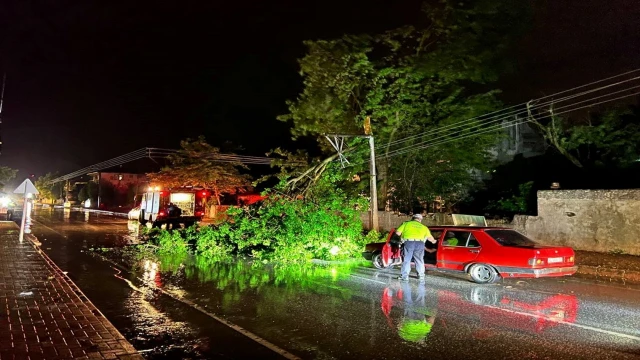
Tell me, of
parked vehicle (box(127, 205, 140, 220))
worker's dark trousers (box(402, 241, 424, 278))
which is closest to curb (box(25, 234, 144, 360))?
worker's dark trousers (box(402, 241, 424, 278))

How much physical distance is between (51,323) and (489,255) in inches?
328

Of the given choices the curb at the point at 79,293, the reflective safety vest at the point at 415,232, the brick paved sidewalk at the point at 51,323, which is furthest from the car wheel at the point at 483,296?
the brick paved sidewalk at the point at 51,323

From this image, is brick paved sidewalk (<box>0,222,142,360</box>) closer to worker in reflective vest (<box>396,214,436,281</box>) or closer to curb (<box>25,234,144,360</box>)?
curb (<box>25,234,144,360</box>)

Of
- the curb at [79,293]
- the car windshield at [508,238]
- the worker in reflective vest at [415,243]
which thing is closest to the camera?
the curb at [79,293]

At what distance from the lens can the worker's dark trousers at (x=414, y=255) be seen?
1096 cm

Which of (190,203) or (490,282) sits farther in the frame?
(190,203)

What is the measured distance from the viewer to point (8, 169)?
60.0 meters

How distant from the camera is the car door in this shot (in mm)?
10836

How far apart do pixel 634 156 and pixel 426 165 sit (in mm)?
8132

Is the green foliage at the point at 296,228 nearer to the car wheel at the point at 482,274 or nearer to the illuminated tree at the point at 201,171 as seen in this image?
the car wheel at the point at 482,274

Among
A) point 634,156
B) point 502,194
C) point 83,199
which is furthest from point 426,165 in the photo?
point 83,199

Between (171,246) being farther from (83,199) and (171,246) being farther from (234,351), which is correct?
(83,199)

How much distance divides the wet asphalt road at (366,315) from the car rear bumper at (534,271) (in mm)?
323

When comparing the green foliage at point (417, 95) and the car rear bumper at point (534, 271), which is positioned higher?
the green foliage at point (417, 95)
